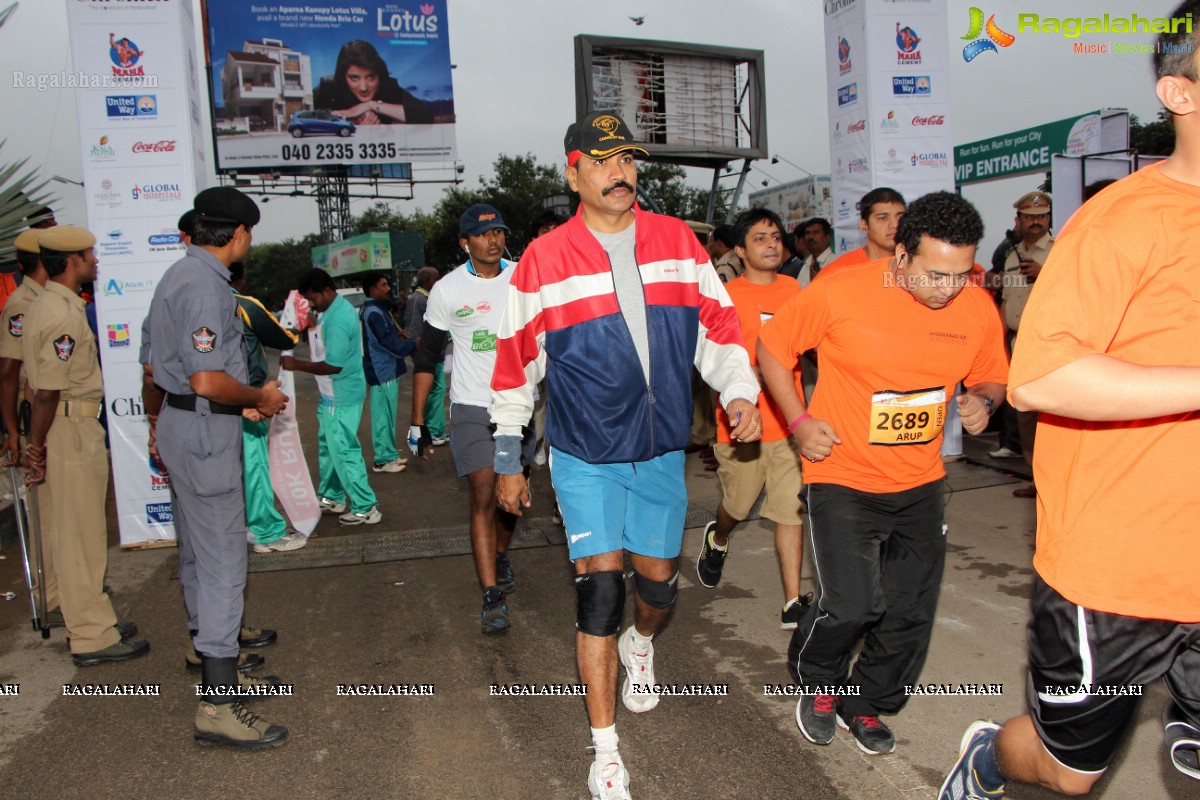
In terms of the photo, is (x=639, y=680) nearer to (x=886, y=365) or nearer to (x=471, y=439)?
(x=886, y=365)

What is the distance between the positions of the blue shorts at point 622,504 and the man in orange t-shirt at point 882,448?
0.53m

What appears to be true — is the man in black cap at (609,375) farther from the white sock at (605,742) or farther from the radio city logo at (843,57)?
the radio city logo at (843,57)

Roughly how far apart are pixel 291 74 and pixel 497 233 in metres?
26.2

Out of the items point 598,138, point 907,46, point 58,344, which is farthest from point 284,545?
point 907,46

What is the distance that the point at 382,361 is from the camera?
10211 millimetres

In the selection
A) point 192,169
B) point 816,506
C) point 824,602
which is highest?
point 192,169

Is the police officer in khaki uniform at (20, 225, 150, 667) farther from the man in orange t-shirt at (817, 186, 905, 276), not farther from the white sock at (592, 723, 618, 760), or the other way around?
the man in orange t-shirt at (817, 186, 905, 276)

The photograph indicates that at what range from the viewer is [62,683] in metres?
4.70

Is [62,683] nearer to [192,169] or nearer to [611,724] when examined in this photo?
[611,724]

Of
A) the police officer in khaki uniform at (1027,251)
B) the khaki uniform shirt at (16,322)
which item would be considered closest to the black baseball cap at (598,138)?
the khaki uniform shirt at (16,322)

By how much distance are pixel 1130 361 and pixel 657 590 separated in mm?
2068

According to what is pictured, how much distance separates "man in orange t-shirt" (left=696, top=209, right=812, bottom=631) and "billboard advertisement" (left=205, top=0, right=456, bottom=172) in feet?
84.2

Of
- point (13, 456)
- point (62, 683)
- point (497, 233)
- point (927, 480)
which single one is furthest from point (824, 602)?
point (13, 456)

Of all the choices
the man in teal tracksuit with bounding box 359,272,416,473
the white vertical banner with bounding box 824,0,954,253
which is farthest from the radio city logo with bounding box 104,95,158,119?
the white vertical banner with bounding box 824,0,954,253
